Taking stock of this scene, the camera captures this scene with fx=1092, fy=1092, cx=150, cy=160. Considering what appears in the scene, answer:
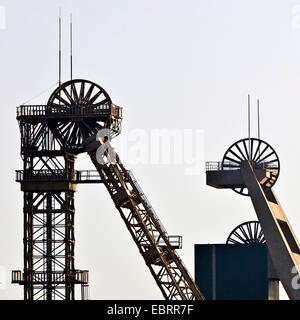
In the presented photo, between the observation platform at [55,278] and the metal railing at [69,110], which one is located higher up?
the metal railing at [69,110]

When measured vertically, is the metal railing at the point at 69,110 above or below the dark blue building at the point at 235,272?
above

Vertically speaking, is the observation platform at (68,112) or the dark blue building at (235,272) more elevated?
the observation platform at (68,112)

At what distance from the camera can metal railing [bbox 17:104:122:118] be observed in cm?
8784

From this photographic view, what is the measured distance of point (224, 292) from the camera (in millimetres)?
97125

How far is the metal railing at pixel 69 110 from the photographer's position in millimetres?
87838

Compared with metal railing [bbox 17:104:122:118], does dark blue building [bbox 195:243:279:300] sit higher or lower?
lower

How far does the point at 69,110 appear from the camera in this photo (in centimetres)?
8831

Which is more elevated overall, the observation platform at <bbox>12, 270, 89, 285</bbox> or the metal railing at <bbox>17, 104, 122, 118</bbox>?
the metal railing at <bbox>17, 104, 122, 118</bbox>

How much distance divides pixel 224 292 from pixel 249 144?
1415 cm

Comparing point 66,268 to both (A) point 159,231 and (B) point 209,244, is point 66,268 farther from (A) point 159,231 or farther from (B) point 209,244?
(B) point 209,244

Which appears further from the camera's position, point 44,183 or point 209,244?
point 209,244

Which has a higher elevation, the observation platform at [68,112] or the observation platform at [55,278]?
the observation platform at [68,112]
